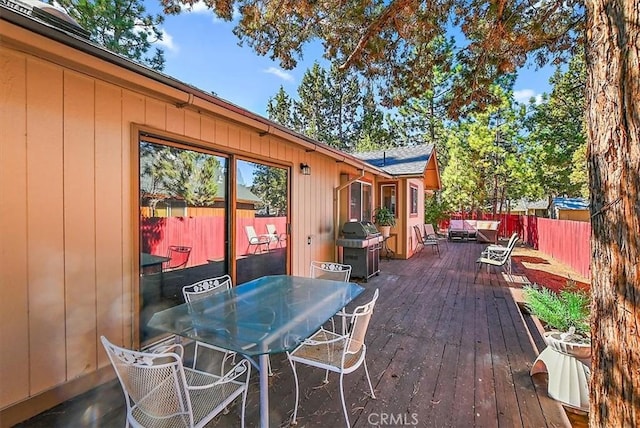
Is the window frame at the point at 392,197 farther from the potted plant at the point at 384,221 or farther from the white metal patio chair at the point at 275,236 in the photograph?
the white metal patio chair at the point at 275,236

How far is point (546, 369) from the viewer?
105 inches

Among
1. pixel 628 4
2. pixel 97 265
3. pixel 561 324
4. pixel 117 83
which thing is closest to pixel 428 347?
pixel 561 324

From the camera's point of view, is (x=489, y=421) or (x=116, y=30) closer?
(x=489, y=421)

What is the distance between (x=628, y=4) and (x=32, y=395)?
13.4ft

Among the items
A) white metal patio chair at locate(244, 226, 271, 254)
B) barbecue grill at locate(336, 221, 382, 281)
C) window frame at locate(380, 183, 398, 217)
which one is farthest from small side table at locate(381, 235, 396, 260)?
white metal patio chair at locate(244, 226, 271, 254)

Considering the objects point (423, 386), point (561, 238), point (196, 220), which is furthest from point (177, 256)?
point (561, 238)

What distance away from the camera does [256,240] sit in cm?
442

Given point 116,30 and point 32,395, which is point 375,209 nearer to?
point 32,395

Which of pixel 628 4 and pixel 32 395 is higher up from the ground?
pixel 628 4

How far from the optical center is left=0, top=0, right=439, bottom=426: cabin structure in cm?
206

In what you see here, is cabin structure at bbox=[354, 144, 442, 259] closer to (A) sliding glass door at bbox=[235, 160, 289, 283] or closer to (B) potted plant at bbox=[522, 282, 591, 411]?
(A) sliding glass door at bbox=[235, 160, 289, 283]

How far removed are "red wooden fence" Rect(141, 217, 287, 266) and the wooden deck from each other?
1.31 m

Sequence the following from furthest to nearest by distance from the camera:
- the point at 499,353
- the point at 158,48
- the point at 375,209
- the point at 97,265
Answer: the point at 158,48 < the point at 375,209 < the point at 499,353 < the point at 97,265

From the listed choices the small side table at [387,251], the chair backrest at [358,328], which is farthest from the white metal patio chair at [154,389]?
the small side table at [387,251]
